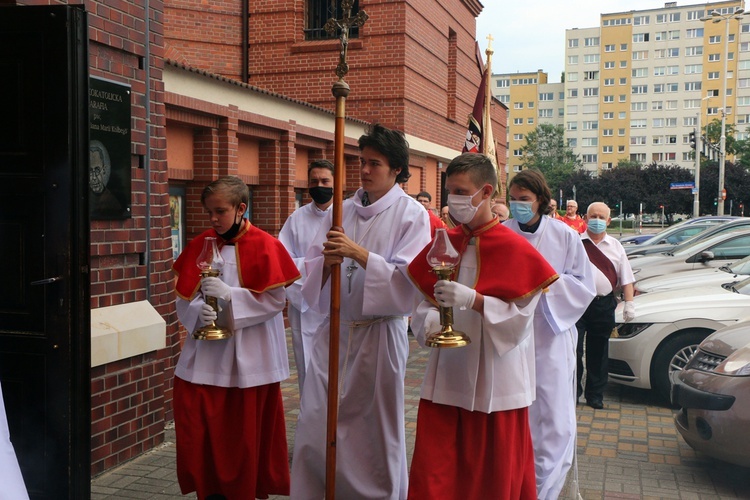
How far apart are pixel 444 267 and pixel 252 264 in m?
1.51

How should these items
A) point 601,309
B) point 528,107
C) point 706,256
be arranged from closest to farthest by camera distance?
point 601,309 → point 706,256 → point 528,107

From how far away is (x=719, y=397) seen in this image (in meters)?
5.59

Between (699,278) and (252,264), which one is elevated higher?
(252,264)

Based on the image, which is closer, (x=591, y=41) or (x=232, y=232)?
(x=232, y=232)

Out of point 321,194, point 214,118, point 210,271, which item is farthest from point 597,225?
point 214,118

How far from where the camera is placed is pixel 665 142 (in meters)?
105

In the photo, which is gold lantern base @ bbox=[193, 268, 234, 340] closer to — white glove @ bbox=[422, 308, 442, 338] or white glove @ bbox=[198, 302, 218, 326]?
white glove @ bbox=[198, 302, 218, 326]

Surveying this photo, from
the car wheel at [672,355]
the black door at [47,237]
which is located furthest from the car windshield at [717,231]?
the black door at [47,237]

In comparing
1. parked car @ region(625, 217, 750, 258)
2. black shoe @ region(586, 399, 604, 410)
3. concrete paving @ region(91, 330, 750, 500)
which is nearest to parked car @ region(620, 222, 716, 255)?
parked car @ region(625, 217, 750, 258)

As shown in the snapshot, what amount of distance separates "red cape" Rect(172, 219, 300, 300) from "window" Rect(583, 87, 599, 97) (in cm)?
11084

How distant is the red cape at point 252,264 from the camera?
477 cm

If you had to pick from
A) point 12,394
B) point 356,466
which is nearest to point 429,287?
point 356,466

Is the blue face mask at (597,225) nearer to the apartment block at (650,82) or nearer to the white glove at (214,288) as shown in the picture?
the white glove at (214,288)

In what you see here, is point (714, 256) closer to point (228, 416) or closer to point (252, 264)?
point (252, 264)
